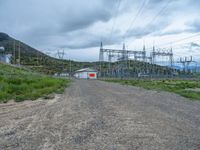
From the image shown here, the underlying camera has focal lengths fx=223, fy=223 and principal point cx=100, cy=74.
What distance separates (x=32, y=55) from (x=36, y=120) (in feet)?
337

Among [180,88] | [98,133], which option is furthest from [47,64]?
[98,133]

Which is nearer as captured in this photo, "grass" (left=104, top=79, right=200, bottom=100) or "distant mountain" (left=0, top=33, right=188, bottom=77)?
"grass" (left=104, top=79, right=200, bottom=100)

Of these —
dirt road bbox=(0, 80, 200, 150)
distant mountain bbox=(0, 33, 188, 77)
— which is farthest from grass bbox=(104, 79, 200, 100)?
distant mountain bbox=(0, 33, 188, 77)

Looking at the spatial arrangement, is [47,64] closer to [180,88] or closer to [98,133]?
[180,88]

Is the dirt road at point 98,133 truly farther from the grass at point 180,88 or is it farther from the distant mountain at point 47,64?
the distant mountain at point 47,64

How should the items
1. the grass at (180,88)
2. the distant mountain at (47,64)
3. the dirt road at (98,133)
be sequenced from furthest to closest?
the distant mountain at (47,64), the grass at (180,88), the dirt road at (98,133)

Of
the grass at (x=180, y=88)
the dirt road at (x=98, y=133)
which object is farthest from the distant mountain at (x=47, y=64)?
the dirt road at (x=98, y=133)

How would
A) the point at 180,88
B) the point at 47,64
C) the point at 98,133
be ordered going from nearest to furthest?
the point at 98,133 → the point at 180,88 → the point at 47,64

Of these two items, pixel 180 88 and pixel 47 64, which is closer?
pixel 180 88

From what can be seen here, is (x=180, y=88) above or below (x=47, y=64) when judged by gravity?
below

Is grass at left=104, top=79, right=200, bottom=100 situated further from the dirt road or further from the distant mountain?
the distant mountain

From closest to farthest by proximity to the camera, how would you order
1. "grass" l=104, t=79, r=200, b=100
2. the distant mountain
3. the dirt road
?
the dirt road < "grass" l=104, t=79, r=200, b=100 < the distant mountain

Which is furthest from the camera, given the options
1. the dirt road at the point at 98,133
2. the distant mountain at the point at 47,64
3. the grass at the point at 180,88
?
the distant mountain at the point at 47,64

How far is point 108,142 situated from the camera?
13.6ft
